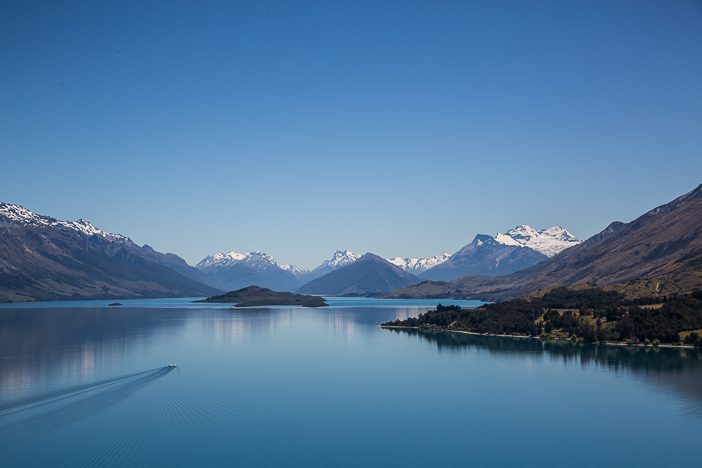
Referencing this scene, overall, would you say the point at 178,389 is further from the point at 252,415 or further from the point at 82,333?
the point at 82,333

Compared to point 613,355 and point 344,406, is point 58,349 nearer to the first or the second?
point 344,406

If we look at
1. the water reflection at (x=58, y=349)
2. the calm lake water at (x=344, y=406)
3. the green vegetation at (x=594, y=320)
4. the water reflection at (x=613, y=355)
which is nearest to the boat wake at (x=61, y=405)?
the calm lake water at (x=344, y=406)

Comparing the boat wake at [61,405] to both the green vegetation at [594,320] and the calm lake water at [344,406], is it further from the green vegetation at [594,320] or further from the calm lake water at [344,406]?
the green vegetation at [594,320]

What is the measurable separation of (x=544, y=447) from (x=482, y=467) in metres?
8.10

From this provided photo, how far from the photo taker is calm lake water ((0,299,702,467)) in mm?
49000

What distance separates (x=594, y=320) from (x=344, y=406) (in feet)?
301

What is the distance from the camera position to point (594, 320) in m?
140

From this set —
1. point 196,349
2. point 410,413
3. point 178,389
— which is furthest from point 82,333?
point 410,413

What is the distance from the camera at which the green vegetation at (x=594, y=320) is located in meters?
122

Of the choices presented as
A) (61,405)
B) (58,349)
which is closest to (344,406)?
(61,405)

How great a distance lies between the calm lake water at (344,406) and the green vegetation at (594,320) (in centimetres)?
1102

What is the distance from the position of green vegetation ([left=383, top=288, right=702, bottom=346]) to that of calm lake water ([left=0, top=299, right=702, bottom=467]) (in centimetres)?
1102

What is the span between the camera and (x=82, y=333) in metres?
141

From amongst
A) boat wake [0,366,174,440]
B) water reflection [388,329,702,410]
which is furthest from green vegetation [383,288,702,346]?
boat wake [0,366,174,440]
